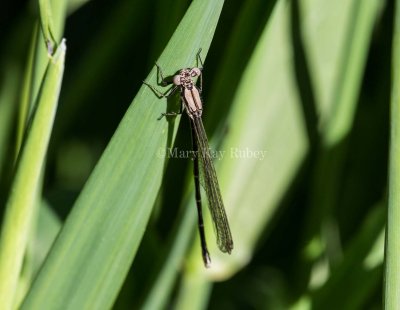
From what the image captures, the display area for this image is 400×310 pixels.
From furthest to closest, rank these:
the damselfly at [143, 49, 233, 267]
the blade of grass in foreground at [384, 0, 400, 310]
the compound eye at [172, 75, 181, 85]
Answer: the damselfly at [143, 49, 233, 267] < the compound eye at [172, 75, 181, 85] < the blade of grass in foreground at [384, 0, 400, 310]

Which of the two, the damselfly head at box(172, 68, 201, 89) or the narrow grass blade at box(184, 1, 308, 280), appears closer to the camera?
the damselfly head at box(172, 68, 201, 89)

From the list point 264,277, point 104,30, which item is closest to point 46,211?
point 104,30

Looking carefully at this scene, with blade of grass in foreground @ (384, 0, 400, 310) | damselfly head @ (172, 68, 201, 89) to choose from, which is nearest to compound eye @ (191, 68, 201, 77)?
damselfly head @ (172, 68, 201, 89)

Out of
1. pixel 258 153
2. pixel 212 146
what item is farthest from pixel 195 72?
pixel 258 153

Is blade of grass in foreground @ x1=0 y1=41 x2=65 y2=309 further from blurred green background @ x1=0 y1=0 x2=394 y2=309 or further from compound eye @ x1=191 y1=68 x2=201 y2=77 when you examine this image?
compound eye @ x1=191 y1=68 x2=201 y2=77

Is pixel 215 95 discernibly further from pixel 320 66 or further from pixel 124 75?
pixel 124 75

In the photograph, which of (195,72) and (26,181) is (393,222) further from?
(26,181)

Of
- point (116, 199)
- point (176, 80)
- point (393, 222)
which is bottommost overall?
point (393, 222)
